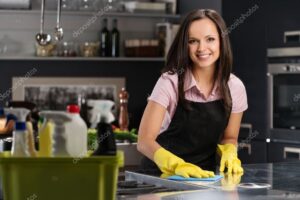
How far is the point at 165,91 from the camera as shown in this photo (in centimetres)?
309

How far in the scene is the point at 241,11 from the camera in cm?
556

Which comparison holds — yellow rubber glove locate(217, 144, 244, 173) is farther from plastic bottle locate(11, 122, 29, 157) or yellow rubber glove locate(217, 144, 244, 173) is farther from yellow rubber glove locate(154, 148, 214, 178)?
plastic bottle locate(11, 122, 29, 157)

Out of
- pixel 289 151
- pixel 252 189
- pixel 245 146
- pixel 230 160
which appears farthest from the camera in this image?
pixel 245 146

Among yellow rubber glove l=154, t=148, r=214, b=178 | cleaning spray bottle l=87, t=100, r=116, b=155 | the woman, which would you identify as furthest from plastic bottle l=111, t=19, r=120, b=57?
cleaning spray bottle l=87, t=100, r=116, b=155

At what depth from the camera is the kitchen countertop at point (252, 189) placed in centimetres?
221

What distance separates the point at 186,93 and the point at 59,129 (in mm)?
1712

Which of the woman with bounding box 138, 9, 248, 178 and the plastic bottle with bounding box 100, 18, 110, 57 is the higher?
the plastic bottle with bounding box 100, 18, 110, 57

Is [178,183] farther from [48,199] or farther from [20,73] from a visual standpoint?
[20,73]

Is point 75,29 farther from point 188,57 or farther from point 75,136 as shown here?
point 75,136

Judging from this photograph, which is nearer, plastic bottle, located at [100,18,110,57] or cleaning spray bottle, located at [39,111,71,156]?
cleaning spray bottle, located at [39,111,71,156]

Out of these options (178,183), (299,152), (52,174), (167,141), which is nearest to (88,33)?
(299,152)

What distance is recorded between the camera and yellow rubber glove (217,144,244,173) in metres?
2.87

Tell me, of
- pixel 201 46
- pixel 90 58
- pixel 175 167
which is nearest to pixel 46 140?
pixel 175 167

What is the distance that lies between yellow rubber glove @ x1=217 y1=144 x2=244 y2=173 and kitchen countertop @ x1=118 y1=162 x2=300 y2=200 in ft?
0.14
